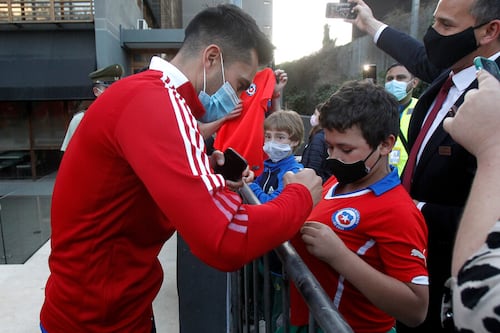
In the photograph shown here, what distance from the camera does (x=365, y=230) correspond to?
158 cm

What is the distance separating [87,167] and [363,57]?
801 inches

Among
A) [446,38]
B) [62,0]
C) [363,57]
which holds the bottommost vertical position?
[363,57]

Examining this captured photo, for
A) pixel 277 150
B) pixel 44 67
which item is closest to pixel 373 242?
pixel 277 150

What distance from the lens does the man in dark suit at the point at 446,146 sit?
1719 mm

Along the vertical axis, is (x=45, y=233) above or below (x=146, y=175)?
below

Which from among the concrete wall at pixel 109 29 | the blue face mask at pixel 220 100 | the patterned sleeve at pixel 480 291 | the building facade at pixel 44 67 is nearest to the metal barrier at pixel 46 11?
the building facade at pixel 44 67

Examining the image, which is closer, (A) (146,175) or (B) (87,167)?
(A) (146,175)

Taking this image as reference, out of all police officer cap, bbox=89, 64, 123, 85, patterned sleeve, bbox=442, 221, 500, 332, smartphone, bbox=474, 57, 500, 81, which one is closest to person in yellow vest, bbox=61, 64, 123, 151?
police officer cap, bbox=89, 64, 123, 85

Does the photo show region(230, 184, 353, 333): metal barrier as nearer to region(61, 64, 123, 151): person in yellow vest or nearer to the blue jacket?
the blue jacket

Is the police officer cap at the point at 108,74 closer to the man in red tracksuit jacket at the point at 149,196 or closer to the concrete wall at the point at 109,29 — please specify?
the man in red tracksuit jacket at the point at 149,196

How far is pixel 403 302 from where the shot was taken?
1481 millimetres

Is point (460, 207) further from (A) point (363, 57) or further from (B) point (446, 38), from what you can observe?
(A) point (363, 57)

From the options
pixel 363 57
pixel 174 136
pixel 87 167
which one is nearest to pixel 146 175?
pixel 174 136

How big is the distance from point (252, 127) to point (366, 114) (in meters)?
1.85
